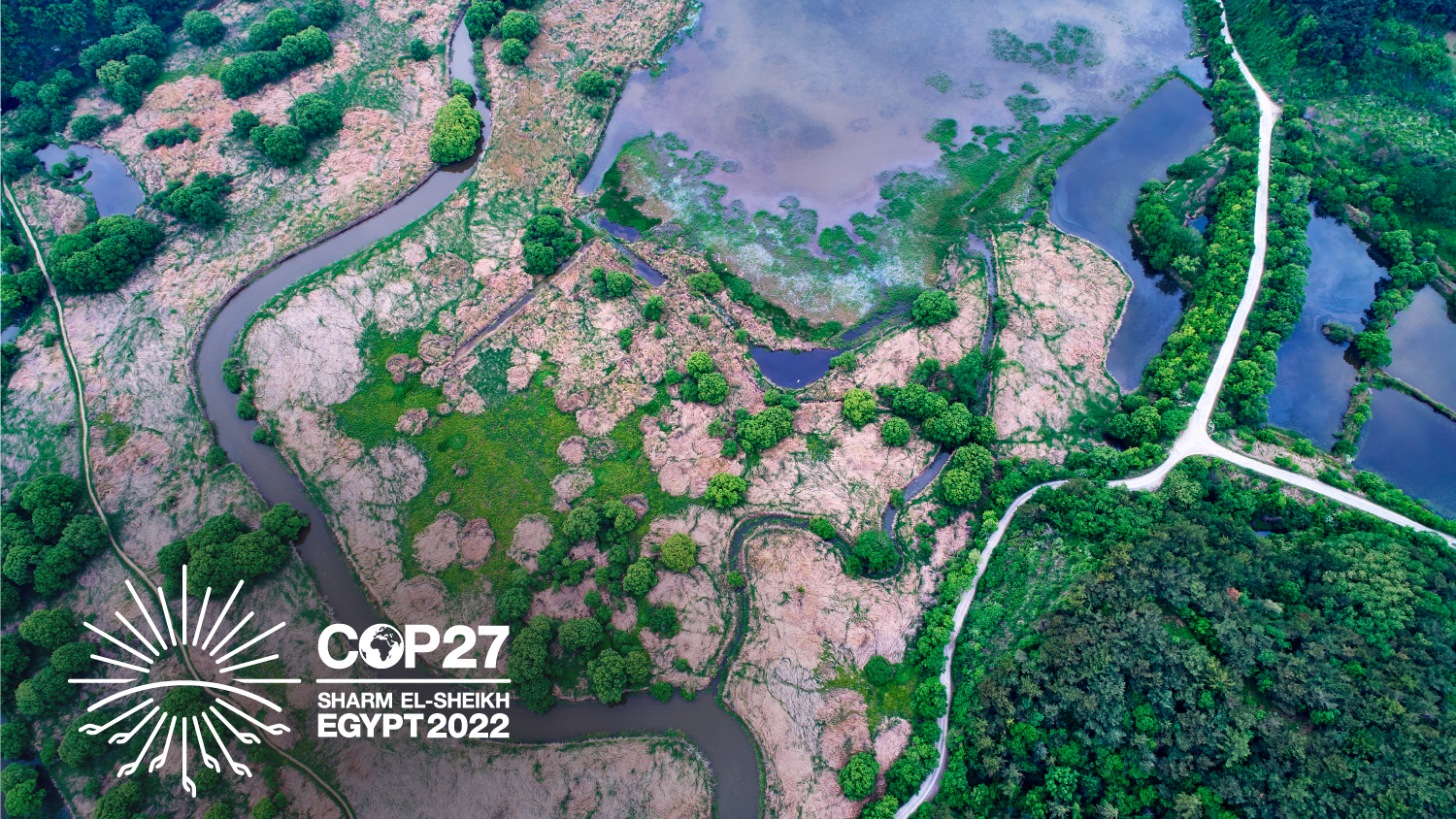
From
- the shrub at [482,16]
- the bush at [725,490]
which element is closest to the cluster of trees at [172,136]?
the shrub at [482,16]

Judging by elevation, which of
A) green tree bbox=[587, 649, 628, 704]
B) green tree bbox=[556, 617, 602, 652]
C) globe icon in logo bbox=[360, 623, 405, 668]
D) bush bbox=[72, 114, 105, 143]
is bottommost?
globe icon in logo bbox=[360, 623, 405, 668]

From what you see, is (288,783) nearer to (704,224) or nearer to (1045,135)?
(704,224)

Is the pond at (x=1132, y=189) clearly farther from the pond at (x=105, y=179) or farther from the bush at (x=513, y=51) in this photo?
the pond at (x=105, y=179)

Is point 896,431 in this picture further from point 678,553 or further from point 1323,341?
point 1323,341

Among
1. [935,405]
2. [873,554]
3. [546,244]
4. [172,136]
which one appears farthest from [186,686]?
[935,405]

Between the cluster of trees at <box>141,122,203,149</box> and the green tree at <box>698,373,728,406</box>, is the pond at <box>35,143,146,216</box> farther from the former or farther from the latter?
the green tree at <box>698,373,728,406</box>

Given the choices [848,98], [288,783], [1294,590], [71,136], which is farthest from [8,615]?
[1294,590]

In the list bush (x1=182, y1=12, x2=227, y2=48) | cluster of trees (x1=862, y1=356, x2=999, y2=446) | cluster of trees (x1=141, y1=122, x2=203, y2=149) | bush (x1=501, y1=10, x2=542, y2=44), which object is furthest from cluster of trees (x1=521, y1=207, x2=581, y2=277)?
bush (x1=182, y1=12, x2=227, y2=48)
